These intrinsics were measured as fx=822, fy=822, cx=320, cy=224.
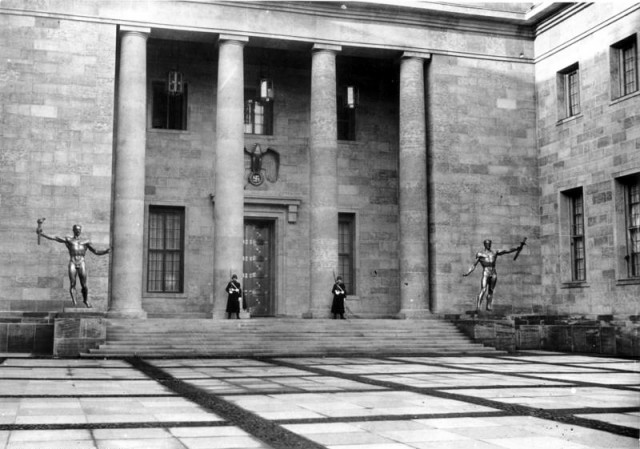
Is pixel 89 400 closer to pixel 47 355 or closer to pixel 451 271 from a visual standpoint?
pixel 47 355

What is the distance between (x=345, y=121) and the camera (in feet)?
106

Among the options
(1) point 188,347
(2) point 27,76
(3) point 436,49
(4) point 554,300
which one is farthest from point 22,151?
(4) point 554,300

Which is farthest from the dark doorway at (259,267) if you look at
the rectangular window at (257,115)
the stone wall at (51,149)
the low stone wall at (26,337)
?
the low stone wall at (26,337)

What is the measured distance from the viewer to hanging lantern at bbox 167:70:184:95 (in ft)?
92.7

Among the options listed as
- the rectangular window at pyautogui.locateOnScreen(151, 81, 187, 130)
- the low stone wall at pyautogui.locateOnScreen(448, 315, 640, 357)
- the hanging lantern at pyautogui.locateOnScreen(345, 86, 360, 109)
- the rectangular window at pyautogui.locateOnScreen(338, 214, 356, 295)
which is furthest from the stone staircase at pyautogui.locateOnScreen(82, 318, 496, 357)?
the rectangular window at pyautogui.locateOnScreen(151, 81, 187, 130)

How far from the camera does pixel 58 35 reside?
83.9 ft

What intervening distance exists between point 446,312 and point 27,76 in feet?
51.2

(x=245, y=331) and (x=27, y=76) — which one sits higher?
(x=27, y=76)

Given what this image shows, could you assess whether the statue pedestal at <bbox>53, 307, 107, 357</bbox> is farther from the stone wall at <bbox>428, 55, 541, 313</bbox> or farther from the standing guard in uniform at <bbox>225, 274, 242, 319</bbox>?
the stone wall at <bbox>428, 55, 541, 313</bbox>

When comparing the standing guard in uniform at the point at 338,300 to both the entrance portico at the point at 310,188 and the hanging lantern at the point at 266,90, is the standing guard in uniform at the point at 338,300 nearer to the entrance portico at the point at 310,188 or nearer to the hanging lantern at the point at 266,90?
the entrance portico at the point at 310,188

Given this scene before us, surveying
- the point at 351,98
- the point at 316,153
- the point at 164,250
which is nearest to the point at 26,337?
the point at 164,250

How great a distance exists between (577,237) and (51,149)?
17638 mm

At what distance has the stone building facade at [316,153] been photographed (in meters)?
25.3

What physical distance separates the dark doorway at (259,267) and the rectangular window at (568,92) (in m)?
11.4
